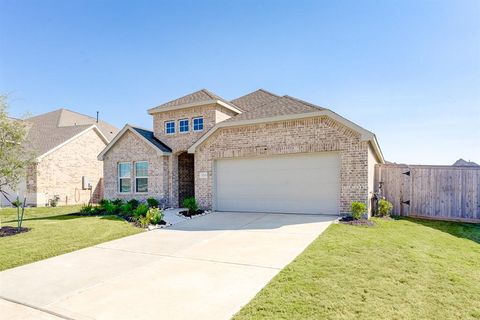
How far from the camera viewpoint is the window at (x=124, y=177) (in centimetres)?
1664

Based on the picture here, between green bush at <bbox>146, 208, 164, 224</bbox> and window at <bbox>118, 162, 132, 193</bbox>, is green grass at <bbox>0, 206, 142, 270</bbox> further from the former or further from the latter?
window at <bbox>118, 162, 132, 193</bbox>

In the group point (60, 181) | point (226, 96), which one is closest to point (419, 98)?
point (226, 96)

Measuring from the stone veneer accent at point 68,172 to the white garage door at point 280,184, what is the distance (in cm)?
1346

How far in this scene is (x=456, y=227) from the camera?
9.73 metres

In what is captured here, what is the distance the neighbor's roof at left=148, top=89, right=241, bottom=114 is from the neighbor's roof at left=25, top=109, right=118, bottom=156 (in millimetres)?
8899

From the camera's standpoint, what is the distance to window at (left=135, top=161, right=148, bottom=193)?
16.1 m

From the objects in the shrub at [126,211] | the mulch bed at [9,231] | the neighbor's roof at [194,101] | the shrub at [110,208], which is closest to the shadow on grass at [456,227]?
the neighbor's roof at [194,101]

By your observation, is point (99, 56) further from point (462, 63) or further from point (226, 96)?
point (462, 63)

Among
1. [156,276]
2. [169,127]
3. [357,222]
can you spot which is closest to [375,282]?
[156,276]

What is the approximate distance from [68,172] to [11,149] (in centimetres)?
1249

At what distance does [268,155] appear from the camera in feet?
40.0

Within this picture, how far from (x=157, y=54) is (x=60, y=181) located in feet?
43.3

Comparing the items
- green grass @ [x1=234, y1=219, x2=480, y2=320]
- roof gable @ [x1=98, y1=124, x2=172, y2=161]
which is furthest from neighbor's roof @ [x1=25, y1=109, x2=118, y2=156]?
green grass @ [x1=234, y1=219, x2=480, y2=320]

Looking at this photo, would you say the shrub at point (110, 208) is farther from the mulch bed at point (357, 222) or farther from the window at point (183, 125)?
the mulch bed at point (357, 222)
